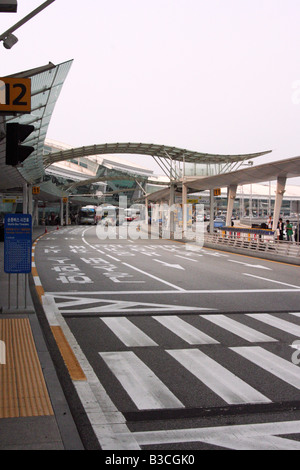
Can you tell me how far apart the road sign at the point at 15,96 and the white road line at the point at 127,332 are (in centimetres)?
411

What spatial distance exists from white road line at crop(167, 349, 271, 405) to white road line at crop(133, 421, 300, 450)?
2.23ft

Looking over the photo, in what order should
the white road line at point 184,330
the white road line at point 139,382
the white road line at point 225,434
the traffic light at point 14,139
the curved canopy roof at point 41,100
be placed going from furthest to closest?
the curved canopy roof at point 41,100, the traffic light at point 14,139, the white road line at point 184,330, the white road line at point 139,382, the white road line at point 225,434

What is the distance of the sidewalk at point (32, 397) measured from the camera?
14.4 feet

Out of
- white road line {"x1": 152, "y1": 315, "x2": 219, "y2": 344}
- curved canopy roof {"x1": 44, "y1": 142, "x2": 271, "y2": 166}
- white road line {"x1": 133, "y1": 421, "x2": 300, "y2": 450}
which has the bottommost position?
white road line {"x1": 152, "y1": 315, "x2": 219, "y2": 344}

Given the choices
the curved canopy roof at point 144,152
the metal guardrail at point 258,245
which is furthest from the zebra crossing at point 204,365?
the curved canopy roof at point 144,152

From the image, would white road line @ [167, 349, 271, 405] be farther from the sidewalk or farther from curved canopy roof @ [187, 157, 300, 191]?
curved canopy roof @ [187, 157, 300, 191]

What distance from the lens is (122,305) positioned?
1171 centimetres

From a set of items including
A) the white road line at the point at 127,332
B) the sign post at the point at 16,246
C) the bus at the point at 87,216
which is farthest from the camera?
the bus at the point at 87,216

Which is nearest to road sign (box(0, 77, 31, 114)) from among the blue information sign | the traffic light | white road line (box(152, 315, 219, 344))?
the traffic light

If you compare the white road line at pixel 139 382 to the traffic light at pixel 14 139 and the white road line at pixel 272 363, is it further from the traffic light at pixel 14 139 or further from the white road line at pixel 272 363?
the traffic light at pixel 14 139

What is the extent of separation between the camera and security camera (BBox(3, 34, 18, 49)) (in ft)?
33.2
